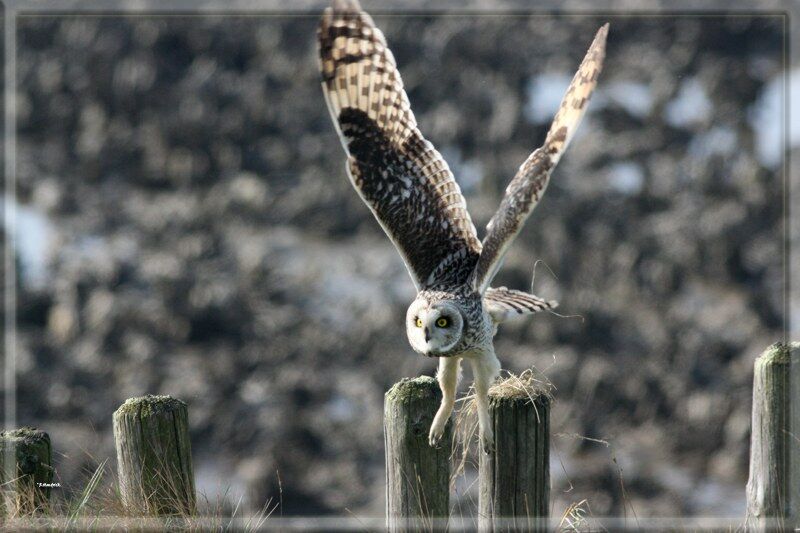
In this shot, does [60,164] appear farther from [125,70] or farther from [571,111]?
[571,111]

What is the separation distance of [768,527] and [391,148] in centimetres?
177

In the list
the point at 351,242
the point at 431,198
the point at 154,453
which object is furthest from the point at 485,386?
the point at 351,242

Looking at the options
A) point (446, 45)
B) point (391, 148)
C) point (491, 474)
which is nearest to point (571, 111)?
point (391, 148)

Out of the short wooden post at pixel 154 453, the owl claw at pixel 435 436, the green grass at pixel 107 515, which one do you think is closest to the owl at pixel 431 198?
the owl claw at pixel 435 436

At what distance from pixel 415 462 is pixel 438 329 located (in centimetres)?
40

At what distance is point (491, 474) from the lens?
3.08 metres

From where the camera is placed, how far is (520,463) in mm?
3049

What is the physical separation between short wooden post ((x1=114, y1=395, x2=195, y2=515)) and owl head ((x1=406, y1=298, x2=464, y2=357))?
75cm

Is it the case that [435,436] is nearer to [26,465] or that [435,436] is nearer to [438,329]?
[438,329]

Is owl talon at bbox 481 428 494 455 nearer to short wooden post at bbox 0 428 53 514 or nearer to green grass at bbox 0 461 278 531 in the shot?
green grass at bbox 0 461 278 531

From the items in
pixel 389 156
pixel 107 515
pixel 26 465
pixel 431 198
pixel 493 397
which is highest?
pixel 389 156

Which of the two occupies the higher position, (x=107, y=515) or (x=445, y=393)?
(x=445, y=393)

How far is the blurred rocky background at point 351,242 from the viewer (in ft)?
32.3

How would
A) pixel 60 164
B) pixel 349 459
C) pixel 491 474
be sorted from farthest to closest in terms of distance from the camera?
1. pixel 60 164
2. pixel 349 459
3. pixel 491 474
